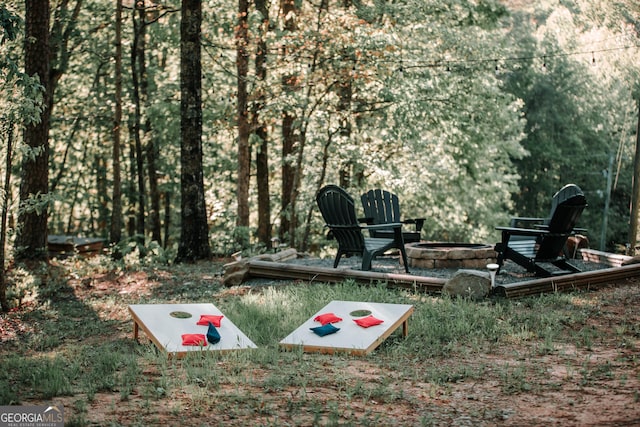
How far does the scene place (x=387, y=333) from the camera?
4797mm

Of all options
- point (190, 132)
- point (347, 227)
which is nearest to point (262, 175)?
point (190, 132)

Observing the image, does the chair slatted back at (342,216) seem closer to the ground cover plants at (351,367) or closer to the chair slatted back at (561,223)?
the ground cover plants at (351,367)

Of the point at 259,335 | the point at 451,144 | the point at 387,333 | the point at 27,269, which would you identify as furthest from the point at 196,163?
the point at 451,144

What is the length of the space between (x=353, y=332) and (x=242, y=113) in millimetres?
6925

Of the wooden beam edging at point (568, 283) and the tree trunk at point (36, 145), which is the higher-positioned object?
the tree trunk at point (36, 145)

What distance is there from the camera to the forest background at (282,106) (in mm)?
10383

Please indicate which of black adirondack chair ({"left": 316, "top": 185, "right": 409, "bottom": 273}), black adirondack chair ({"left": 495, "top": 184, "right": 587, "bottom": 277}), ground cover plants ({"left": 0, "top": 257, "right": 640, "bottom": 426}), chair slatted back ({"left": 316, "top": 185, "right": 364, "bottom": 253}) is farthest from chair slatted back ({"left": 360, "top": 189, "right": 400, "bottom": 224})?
ground cover plants ({"left": 0, "top": 257, "right": 640, "bottom": 426})

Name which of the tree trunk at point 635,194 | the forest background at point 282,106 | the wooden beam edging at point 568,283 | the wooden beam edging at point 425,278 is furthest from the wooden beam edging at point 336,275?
the tree trunk at point 635,194

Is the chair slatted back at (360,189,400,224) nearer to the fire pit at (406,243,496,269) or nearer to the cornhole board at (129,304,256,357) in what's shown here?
the fire pit at (406,243,496,269)

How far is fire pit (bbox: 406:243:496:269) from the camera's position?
322 inches

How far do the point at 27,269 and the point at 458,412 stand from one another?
7.23 metres

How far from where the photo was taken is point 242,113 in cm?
1117

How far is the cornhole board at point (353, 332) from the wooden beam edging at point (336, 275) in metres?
1.36

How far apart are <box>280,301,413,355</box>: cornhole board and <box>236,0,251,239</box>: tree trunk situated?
18.2ft
